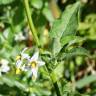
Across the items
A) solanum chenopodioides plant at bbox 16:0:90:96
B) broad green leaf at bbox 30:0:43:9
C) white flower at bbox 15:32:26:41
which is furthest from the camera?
white flower at bbox 15:32:26:41

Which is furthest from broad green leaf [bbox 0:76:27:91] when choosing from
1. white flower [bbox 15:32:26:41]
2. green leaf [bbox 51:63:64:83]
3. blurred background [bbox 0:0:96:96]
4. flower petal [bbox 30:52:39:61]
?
flower petal [bbox 30:52:39:61]

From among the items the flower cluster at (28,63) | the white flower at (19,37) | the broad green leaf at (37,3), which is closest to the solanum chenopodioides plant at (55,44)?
the flower cluster at (28,63)

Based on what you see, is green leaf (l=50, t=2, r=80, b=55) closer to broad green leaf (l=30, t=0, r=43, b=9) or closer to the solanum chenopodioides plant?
the solanum chenopodioides plant

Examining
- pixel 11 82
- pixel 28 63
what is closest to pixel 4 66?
pixel 11 82

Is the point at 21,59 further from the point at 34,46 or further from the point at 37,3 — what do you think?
the point at 37,3

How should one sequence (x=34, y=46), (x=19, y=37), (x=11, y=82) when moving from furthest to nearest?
(x=19, y=37)
(x=11, y=82)
(x=34, y=46)

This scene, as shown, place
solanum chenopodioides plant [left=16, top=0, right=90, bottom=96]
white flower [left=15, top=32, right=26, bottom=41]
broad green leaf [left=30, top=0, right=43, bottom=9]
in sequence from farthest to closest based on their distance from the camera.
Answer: white flower [left=15, top=32, right=26, bottom=41] → broad green leaf [left=30, top=0, right=43, bottom=9] → solanum chenopodioides plant [left=16, top=0, right=90, bottom=96]

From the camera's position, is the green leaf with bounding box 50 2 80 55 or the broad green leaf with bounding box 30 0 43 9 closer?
the green leaf with bounding box 50 2 80 55

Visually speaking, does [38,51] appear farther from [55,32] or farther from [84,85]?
[84,85]

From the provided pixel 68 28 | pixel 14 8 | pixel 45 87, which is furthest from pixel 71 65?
pixel 68 28
